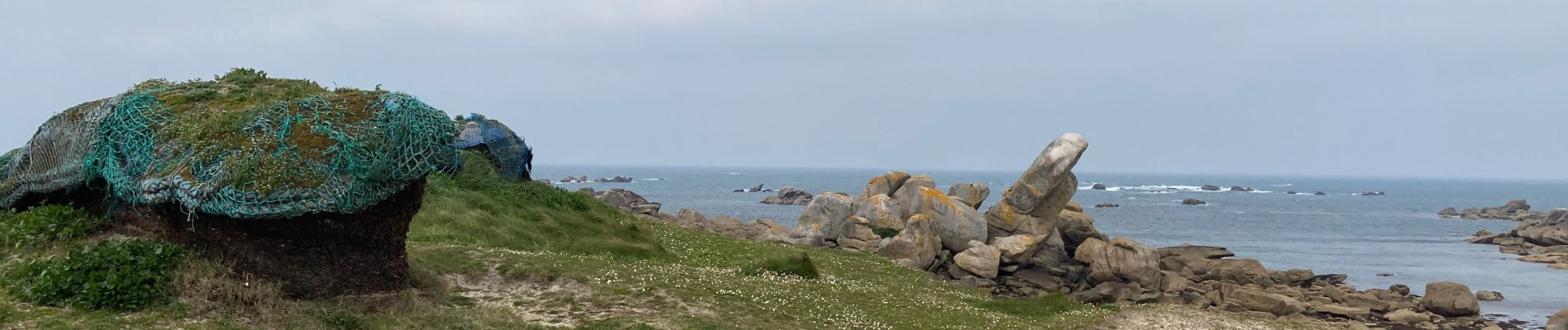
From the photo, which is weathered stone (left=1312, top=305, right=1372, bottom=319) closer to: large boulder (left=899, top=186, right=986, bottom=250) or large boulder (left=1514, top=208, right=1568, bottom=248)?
large boulder (left=899, top=186, right=986, bottom=250)

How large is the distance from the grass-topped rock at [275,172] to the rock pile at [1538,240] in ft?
195

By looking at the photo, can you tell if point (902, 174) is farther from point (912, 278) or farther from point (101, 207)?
point (101, 207)

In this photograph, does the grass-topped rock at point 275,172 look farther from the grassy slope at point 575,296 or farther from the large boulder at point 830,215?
the large boulder at point 830,215

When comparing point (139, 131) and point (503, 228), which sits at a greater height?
point (139, 131)

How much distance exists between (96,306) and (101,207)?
3.21 metres

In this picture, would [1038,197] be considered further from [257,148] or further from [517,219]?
[257,148]

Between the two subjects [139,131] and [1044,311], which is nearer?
[139,131]

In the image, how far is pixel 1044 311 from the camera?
21.9 meters

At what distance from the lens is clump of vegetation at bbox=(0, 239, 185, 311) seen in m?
14.0

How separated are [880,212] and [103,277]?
3179 cm

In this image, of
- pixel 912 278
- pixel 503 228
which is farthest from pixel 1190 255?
pixel 503 228

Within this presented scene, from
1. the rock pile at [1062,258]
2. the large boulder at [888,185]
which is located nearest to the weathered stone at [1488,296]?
the rock pile at [1062,258]

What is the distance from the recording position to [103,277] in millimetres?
14203

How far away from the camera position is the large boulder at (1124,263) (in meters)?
37.2
